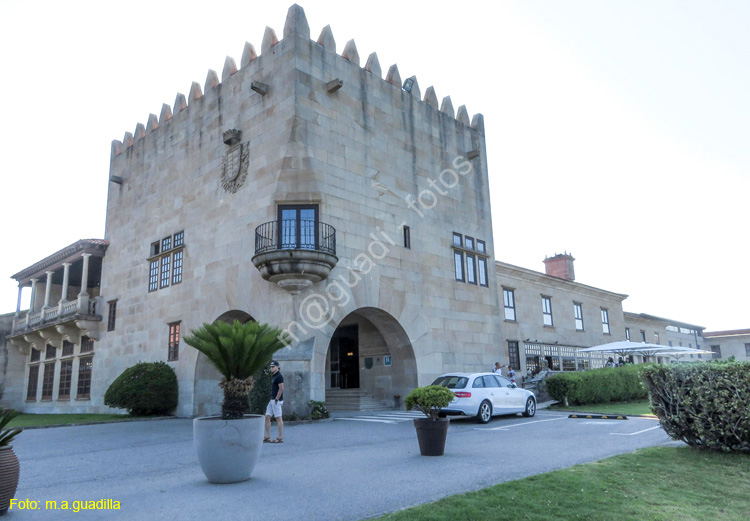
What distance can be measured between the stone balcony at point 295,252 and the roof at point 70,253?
1443 centimetres

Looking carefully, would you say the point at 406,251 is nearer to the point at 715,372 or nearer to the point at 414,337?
the point at 414,337

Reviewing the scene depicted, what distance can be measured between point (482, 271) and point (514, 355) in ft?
22.7

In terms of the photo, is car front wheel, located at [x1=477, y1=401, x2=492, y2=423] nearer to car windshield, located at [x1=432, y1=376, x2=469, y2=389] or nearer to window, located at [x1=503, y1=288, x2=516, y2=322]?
car windshield, located at [x1=432, y1=376, x2=469, y2=389]

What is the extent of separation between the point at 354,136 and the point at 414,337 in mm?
8422

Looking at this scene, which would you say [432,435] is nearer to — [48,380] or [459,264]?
[459,264]

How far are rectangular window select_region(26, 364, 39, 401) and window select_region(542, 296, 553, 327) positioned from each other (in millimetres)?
31884

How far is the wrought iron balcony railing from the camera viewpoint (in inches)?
754

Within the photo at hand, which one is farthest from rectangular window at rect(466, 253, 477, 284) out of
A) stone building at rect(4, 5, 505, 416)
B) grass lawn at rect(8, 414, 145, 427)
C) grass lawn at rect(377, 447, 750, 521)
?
grass lawn at rect(377, 447, 750, 521)

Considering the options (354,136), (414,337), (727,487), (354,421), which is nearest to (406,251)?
(414,337)

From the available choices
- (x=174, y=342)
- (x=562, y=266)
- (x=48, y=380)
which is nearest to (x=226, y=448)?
(x=174, y=342)

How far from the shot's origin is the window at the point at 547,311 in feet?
114

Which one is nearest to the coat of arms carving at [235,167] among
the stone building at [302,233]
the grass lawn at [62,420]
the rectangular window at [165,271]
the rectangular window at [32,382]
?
the stone building at [302,233]

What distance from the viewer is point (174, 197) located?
25312mm

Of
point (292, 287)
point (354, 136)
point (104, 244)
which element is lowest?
point (292, 287)
